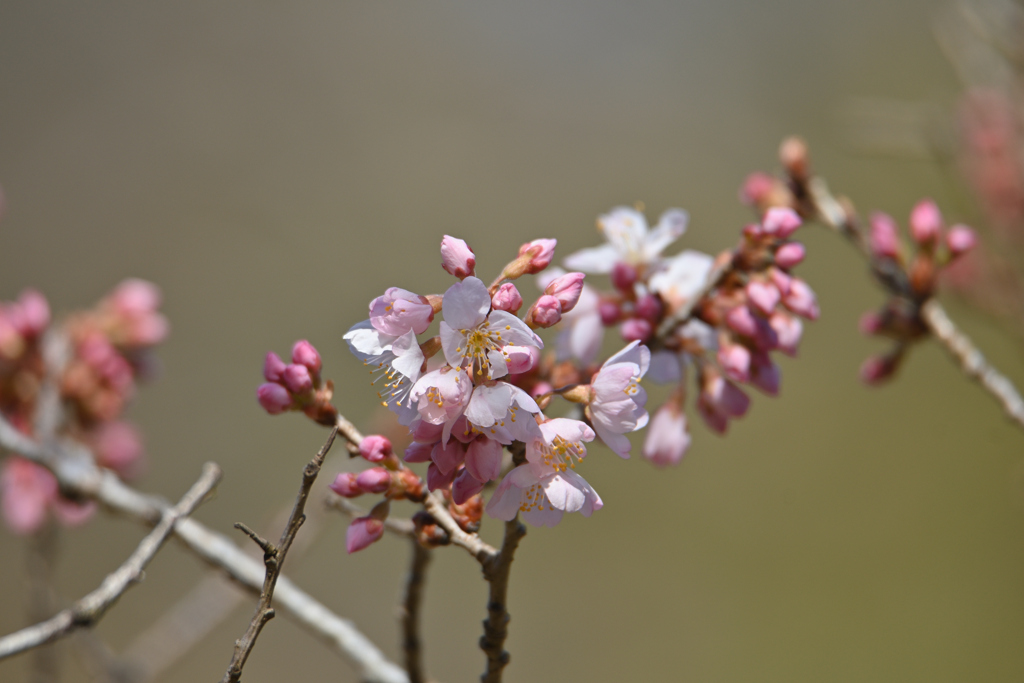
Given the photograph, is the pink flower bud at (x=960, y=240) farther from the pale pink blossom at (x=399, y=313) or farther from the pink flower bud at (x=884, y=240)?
the pale pink blossom at (x=399, y=313)

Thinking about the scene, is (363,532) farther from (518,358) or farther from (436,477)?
(518,358)

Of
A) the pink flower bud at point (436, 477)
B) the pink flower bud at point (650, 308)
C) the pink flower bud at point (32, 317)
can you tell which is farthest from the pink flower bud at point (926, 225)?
the pink flower bud at point (32, 317)

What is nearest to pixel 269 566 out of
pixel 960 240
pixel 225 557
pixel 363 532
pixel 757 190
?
pixel 363 532

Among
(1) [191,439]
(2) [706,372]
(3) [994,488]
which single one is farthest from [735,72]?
(2) [706,372]

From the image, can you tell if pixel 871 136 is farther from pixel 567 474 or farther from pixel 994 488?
pixel 994 488

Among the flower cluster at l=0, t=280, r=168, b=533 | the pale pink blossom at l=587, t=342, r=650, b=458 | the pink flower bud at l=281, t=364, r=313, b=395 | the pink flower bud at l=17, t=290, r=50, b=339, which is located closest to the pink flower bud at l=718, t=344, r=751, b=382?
the pale pink blossom at l=587, t=342, r=650, b=458

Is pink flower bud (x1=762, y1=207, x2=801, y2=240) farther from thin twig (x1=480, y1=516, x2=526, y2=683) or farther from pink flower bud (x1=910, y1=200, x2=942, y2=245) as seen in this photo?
thin twig (x1=480, y1=516, x2=526, y2=683)

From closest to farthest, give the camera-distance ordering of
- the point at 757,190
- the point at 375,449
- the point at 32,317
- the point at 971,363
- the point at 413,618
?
the point at 375,449
the point at 413,618
the point at 971,363
the point at 757,190
the point at 32,317
